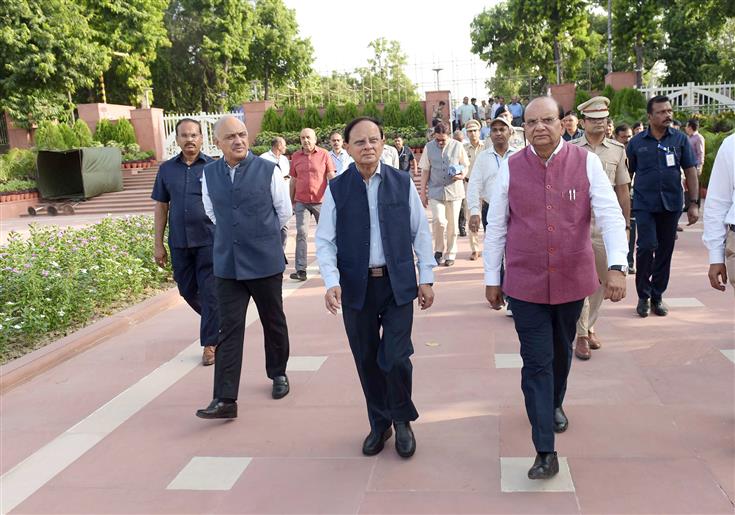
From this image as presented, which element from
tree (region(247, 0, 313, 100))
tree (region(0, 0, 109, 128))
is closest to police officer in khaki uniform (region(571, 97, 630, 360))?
tree (region(0, 0, 109, 128))

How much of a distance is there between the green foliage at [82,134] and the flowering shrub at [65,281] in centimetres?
1594

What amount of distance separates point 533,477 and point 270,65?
39703 mm

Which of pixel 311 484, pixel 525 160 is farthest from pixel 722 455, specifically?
pixel 311 484

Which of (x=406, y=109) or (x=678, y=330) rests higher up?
(x=406, y=109)

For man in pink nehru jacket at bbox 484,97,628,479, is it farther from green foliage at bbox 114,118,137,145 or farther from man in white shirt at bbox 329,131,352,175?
green foliage at bbox 114,118,137,145

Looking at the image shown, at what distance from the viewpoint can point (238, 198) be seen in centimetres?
445

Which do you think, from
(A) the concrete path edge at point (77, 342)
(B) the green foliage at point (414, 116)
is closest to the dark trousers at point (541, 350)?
(A) the concrete path edge at point (77, 342)

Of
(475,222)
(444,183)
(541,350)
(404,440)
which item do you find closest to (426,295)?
(541,350)

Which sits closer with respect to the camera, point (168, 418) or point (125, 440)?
point (125, 440)

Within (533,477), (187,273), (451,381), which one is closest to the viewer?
(533,477)

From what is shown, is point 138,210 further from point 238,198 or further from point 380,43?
point 380,43

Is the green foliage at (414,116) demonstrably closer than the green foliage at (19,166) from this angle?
No

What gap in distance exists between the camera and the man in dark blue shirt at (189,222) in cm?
526

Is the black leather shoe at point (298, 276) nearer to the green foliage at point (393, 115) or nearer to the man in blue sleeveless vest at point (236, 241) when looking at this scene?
the man in blue sleeveless vest at point (236, 241)
